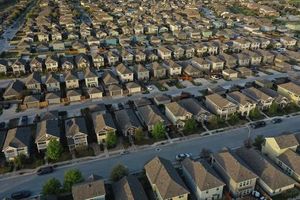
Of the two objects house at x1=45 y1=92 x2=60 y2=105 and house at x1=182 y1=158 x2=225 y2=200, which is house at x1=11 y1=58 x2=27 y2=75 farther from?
house at x1=182 y1=158 x2=225 y2=200

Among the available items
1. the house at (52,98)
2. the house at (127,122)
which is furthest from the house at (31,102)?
the house at (127,122)

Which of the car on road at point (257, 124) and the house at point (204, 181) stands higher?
the house at point (204, 181)

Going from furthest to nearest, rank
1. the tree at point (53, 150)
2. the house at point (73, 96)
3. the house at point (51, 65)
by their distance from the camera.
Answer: the house at point (51, 65)
the house at point (73, 96)
the tree at point (53, 150)

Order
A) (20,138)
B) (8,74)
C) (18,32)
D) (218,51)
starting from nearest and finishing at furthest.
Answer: (20,138) → (8,74) → (218,51) → (18,32)

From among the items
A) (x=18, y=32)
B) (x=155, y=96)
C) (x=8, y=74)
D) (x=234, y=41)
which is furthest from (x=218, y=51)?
(x=18, y=32)

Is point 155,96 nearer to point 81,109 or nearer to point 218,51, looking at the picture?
point 81,109

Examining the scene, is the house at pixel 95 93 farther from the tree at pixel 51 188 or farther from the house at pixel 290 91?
the house at pixel 290 91

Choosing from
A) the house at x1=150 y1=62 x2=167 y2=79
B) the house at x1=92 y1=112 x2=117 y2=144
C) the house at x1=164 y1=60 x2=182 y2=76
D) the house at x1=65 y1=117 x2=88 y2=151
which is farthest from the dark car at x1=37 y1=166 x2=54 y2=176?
the house at x1=164 y1=60 x2=182 y2=76
